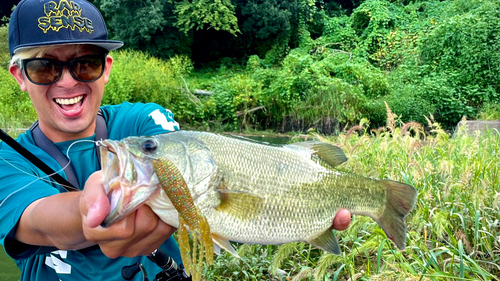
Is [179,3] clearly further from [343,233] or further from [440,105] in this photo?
[343,233]

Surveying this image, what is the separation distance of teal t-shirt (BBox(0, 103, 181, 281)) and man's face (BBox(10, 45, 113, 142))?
112 mm

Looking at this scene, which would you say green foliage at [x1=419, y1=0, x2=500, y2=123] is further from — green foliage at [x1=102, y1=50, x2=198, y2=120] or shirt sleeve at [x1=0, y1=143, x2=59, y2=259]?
shirt sleeve at [x1=0, y1=143, x2=59, y2=259]

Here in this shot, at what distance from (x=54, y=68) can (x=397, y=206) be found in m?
1.73

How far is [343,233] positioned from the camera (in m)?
3.79

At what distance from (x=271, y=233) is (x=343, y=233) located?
2.27 m

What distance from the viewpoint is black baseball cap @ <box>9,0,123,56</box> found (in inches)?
74.4

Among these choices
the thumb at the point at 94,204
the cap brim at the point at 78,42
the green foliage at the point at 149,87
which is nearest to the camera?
the thumb at the point at 94,204

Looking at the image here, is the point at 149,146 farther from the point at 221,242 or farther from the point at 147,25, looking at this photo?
the point at 147,25

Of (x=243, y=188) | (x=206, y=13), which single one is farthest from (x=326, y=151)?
(x=206, y=13)

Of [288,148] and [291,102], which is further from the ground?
[288,148]

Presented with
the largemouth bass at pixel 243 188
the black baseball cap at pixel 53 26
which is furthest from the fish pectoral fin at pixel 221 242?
the black baseball cap at pixel 53 26

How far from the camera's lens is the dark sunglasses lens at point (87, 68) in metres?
1.97

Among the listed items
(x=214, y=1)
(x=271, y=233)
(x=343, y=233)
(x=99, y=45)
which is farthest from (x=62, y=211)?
(x=214, y=1)

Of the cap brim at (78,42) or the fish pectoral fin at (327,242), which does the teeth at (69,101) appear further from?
the fish pectoral fin at (327,242)
